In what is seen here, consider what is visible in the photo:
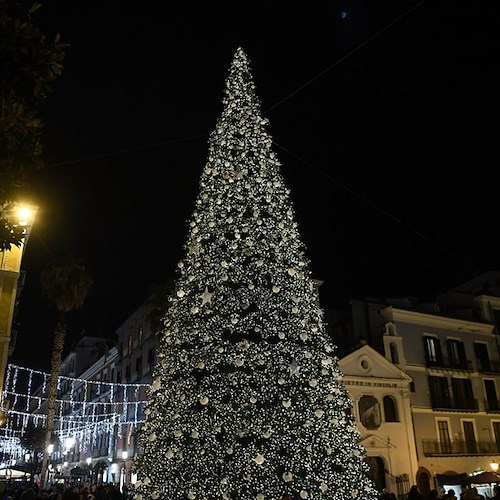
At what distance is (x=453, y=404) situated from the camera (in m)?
30.6

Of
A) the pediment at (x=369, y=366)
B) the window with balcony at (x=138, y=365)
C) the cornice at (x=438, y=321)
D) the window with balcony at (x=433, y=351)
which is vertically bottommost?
the pediment at (x=369, y=366)

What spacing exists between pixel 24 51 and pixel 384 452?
87.1 feet

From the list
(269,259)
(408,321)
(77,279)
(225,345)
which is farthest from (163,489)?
(408,321)

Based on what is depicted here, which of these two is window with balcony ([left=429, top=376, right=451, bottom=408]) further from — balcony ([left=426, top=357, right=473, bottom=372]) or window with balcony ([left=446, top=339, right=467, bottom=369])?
window with balcony ([left=446, top=339, right=467, bottom=369])

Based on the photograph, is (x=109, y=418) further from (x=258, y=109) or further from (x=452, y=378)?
(x=258, y=109)

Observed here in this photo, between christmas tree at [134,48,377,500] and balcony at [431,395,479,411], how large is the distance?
2209 cm

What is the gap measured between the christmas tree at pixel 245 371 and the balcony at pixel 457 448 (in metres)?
21.2

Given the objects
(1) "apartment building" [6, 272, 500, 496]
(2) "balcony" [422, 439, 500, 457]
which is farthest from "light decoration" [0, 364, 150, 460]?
(2) "balcony" [422, 439, 500, 457]

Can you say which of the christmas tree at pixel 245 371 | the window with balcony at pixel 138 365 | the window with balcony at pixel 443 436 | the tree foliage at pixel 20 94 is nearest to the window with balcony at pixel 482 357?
the window with balcony at pixel 443 436

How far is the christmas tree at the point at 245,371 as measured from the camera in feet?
30.1

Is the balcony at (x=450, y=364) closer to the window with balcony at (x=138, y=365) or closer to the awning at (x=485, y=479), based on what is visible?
the awning at (x=485, y=479)

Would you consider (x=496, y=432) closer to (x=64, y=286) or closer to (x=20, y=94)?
(x=64, y=286)

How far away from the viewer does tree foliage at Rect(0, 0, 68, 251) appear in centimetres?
514

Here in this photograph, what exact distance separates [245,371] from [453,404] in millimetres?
24739
